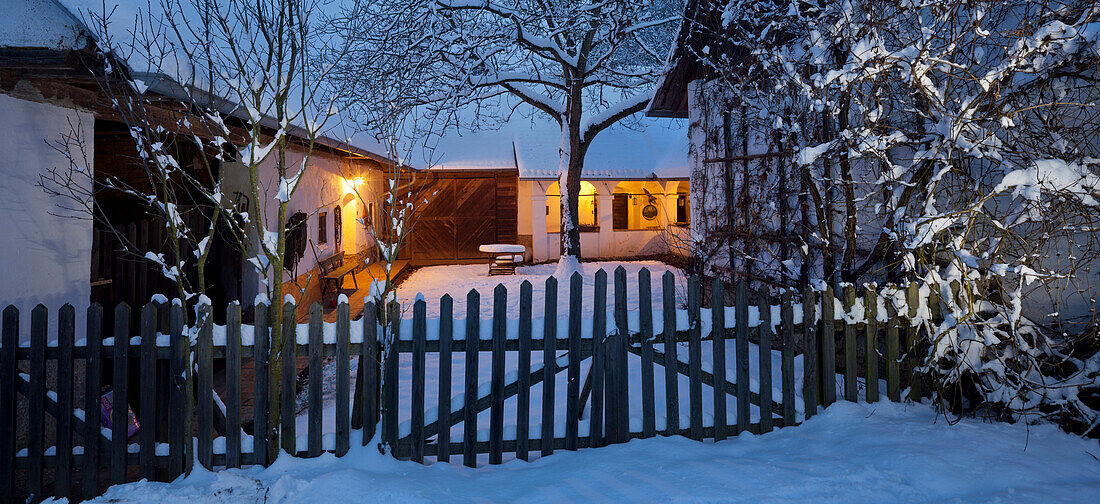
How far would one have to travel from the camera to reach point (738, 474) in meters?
3.49

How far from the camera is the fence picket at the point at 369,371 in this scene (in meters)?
3.70

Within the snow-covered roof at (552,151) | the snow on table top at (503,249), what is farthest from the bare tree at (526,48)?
the snow-covered roof at (552,151)

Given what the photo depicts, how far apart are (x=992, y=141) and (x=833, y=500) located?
2.35 meters

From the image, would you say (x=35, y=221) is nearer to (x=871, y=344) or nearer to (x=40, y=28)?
(x=40, y=28)

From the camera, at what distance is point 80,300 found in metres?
4.93

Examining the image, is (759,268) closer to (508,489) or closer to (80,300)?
(508,489)

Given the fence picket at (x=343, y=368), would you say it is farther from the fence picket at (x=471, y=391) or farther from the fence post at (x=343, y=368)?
the fence picket at (x=471, y=391)

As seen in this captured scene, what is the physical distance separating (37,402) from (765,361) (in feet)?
13.5

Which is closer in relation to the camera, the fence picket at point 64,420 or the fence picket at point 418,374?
the fence picket at point 64,420

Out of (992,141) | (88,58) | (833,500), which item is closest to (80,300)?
(88,58)

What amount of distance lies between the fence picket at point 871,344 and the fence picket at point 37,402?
4.82 metres

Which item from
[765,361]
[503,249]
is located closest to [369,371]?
[765,361]

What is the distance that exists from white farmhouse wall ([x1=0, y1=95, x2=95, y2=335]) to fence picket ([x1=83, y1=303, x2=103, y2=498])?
0.91 m

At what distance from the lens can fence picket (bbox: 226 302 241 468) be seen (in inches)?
141
